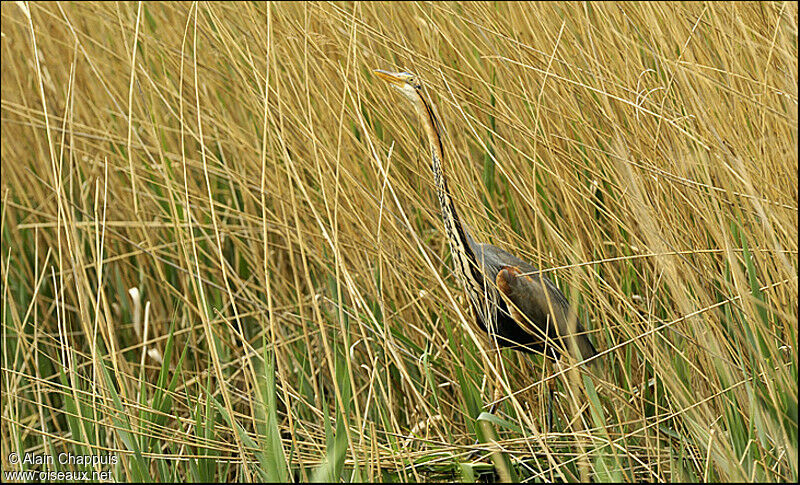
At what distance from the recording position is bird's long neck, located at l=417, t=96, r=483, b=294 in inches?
56.4

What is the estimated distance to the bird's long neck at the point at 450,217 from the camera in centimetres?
143

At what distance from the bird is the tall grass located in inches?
2.4

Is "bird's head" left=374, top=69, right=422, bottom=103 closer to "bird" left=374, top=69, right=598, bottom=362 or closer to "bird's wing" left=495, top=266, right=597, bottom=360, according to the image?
"bird" left=374, top=69, right=598, bottom=362

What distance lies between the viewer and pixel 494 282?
154 cm

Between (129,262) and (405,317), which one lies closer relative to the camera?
(405,317)

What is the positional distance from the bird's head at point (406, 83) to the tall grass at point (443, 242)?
3.4 inches

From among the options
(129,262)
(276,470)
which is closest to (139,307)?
(129,262)

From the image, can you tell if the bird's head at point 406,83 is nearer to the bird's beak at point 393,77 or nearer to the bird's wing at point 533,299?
the bird's beak at point 393,77

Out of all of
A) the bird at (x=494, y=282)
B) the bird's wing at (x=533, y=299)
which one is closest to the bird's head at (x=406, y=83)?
the bird at (x=494, y=282)

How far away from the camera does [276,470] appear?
124cm

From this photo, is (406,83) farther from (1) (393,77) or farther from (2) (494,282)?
(2) (494,282)

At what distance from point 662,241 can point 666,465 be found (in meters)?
0.39

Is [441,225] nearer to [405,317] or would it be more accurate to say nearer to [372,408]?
[405,317]

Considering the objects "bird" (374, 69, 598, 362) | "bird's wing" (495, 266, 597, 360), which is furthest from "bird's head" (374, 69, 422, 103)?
"bird's wing" (495, 266, 597, 360)
